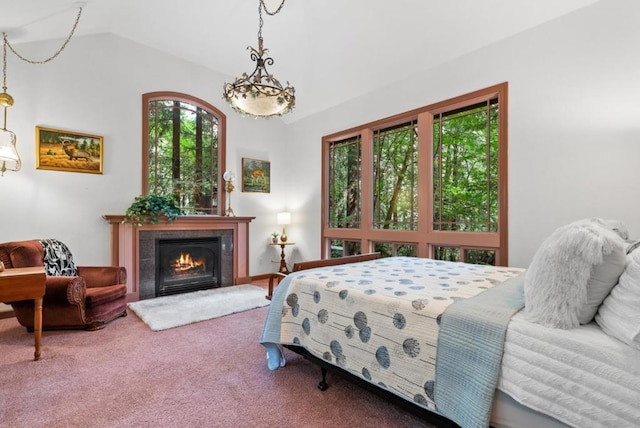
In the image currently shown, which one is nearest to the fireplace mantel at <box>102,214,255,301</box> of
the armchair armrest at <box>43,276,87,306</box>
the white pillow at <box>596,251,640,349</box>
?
the armchair armrest at <box>43,276,87,306</box>

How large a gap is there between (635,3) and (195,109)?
525 cm

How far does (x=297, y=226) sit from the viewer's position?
5781mm

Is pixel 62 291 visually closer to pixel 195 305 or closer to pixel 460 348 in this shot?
pixel 195 305

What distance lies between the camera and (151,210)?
4.08 metres

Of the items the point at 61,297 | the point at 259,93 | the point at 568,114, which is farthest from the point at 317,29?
the point at 61,297

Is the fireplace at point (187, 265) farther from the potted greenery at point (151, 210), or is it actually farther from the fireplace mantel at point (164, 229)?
the potted greenery at point (151, 210)

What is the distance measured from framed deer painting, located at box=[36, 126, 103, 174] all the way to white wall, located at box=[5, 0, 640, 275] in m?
0.09

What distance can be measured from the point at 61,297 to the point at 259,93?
2671mm

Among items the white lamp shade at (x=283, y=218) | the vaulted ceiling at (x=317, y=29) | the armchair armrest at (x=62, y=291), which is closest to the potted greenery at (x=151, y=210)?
the armchair armrest at (x=62, y=291)

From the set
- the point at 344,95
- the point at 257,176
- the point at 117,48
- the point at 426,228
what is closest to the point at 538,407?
the point at 426,228

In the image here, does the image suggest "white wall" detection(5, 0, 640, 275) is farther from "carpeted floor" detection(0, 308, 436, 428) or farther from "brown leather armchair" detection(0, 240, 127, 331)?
"carpeted floor" detection(0, 308, 436, 428)

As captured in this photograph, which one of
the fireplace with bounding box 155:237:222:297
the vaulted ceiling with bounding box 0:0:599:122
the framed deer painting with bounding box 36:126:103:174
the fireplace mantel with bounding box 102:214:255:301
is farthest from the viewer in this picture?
the fireplace with bounding box 155:237:222:297

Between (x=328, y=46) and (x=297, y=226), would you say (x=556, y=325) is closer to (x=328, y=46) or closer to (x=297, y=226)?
(x=328, y=46)

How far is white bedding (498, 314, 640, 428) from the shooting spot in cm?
96
